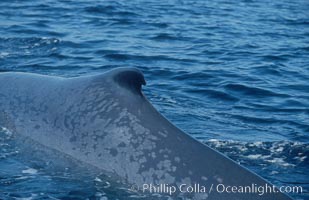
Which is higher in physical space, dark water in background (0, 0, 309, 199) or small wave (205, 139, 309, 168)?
dark water in background (0, 0, 309, 199)

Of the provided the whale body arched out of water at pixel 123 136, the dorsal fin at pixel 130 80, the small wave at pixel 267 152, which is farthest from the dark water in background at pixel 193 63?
the dorsal fin at pixel 130 80

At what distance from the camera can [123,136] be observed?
19.5 ft

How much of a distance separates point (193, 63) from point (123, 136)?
909cm

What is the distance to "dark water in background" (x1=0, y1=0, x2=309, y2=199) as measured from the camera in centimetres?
745

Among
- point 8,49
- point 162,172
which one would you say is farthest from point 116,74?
point 8,49

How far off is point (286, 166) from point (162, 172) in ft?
8.68

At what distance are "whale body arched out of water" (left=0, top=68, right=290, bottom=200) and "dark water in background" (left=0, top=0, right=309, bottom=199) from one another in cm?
33

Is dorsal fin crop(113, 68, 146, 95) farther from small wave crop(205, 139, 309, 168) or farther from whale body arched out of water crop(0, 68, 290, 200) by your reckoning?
small wave crop(205, 139, 309, 168)

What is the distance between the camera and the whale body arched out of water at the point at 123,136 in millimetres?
5480

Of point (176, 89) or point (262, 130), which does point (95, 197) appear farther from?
Result: point (176, 89)

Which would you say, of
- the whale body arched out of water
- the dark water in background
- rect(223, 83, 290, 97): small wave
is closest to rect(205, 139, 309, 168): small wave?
the dark water in background

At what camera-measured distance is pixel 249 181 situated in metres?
5.33

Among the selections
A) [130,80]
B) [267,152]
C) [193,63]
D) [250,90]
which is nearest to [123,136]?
[130,80]

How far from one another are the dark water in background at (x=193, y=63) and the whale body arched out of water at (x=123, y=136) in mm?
334
